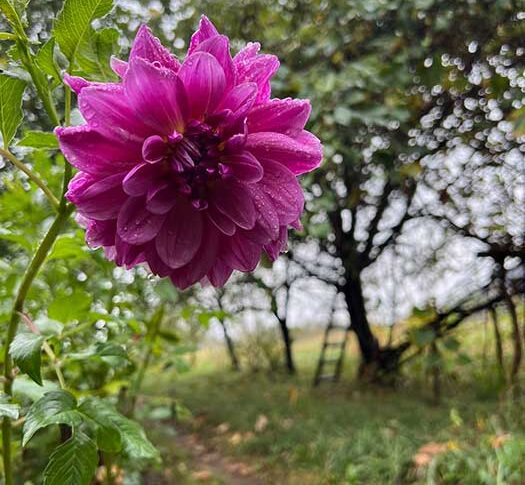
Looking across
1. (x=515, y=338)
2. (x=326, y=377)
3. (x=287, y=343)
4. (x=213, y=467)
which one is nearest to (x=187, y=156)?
(x=213, y=467)

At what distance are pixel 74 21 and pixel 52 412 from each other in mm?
362

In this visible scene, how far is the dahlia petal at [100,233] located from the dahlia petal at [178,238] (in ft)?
0.14

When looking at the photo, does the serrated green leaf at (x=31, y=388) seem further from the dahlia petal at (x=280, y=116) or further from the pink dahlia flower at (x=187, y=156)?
the dahlia petal at (x=280, y=116)

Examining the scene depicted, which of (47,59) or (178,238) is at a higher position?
(47,59)

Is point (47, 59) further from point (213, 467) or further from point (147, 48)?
point (213, 467)

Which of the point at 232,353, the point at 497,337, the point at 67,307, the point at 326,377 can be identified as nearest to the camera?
the point at 67,307

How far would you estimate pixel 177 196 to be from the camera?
0.40m

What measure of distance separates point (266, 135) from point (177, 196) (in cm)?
8

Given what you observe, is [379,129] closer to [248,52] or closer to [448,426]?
[448,426]

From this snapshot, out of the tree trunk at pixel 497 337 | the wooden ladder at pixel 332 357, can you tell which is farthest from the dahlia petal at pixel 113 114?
the wooden ladder at pixel 332 357

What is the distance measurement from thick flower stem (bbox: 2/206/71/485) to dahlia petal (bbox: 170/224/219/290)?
138 mm

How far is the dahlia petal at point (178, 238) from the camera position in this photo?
40 centimetres

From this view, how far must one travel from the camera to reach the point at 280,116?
40 centimetres

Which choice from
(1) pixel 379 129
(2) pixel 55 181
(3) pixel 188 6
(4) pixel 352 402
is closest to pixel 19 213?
(2) pixel 55 181
